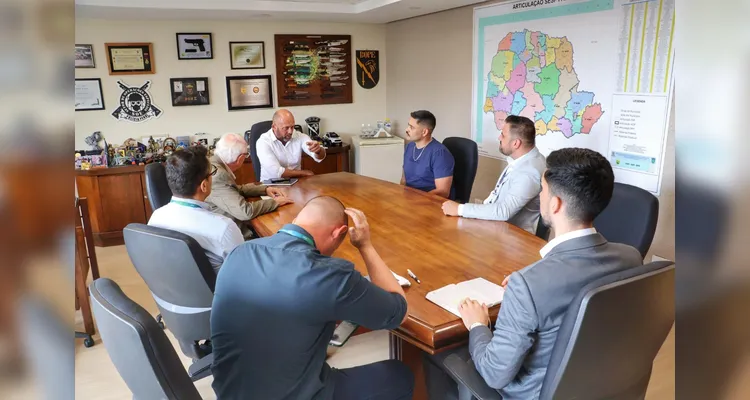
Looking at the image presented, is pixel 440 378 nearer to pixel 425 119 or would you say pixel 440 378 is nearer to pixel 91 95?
pixel 425 119

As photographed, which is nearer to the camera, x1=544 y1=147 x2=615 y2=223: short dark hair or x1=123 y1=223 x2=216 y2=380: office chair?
x1=544 y1=147 x2=615 y2=223: short dark hair

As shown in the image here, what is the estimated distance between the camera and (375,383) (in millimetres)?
1757

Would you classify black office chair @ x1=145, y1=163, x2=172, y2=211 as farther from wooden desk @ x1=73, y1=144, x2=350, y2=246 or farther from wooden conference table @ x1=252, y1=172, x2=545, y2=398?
wooden desk @ x1=73, y1=144, x2=350, y2=246

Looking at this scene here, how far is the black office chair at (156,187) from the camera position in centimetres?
276

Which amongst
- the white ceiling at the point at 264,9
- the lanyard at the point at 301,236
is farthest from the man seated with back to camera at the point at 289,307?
the white ceiling at the point at 264,9

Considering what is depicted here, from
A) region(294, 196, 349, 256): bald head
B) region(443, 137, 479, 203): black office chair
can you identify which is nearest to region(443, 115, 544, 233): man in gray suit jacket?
region(443, 137, 479, 203): black office chair

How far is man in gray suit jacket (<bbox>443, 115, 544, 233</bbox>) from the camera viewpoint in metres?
2.58

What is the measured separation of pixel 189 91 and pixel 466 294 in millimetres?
4356

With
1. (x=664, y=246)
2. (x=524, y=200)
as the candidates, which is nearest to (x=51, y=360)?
(x=524, y=200)

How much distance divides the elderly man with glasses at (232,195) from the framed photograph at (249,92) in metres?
2.66

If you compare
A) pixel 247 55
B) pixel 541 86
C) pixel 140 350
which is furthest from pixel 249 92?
pixel 140 350

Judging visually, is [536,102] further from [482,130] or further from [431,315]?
[431,315]

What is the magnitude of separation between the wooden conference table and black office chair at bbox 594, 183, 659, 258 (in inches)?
14.9

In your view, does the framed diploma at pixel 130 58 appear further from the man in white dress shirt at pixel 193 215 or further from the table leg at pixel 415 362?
the table leg at pixel 415 362
